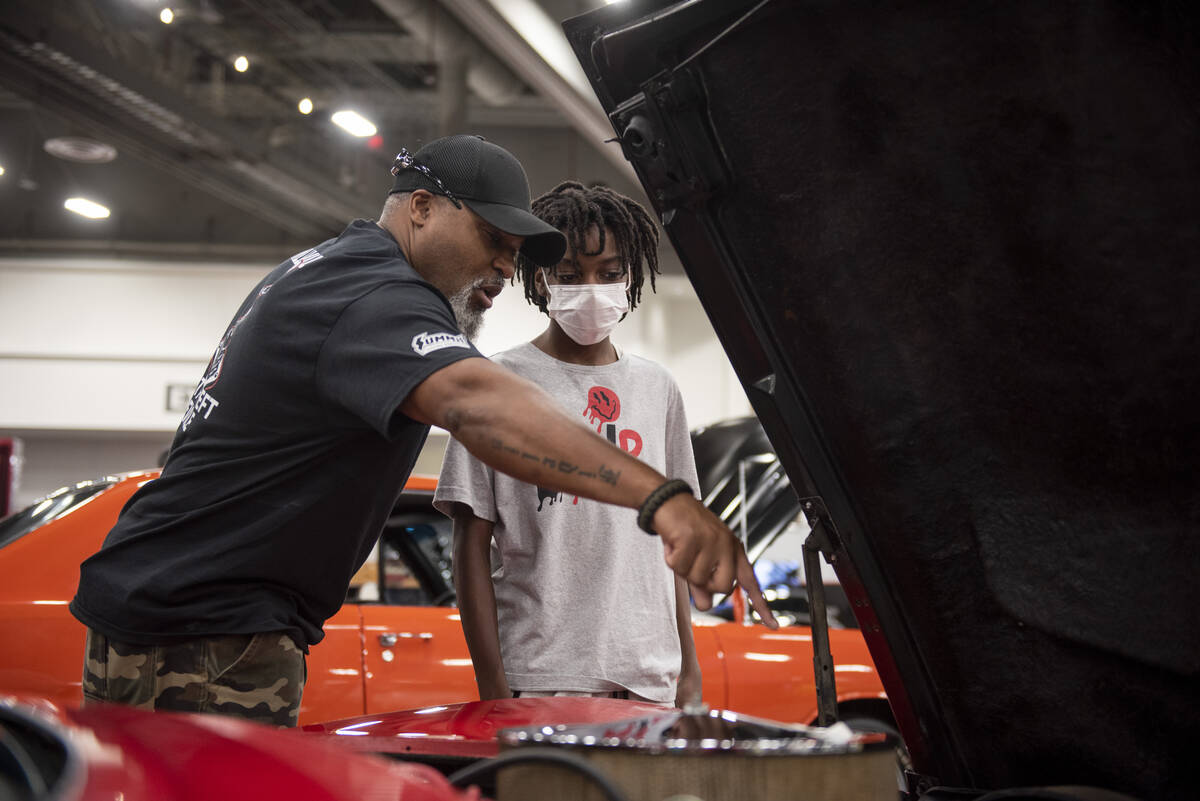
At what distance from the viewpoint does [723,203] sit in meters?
1.29

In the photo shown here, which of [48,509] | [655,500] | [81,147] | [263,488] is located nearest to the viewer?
[655,500]

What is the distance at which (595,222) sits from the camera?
213 cm

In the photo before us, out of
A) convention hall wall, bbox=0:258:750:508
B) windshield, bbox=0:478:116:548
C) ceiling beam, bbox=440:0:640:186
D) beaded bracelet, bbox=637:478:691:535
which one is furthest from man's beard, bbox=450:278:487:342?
convention hall wall, bbox=0:258:750:508

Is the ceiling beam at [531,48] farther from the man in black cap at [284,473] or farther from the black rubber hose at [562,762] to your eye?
the black rubber hose at [562,762]

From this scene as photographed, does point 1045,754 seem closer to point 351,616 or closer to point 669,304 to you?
point 351,616

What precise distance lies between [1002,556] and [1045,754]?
26cm

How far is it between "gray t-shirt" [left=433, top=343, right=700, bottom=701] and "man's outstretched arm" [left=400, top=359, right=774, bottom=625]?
586 mm

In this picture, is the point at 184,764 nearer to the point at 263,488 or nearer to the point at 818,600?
the point at 263,488

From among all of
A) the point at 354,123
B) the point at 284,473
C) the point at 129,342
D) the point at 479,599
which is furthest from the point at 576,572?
the point at 129,342

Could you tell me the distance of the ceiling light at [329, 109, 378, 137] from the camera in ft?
29.3

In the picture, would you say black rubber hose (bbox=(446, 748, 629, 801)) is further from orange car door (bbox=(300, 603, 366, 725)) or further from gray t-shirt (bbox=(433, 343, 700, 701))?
orange car door (bbox=(300, 603, 366, 725))

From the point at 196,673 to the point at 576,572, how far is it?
2.38 ft

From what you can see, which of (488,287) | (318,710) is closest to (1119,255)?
(488,287)

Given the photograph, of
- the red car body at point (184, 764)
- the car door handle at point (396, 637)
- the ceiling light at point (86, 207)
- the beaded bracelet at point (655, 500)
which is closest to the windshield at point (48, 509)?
the car door handle at point (396, 637)
